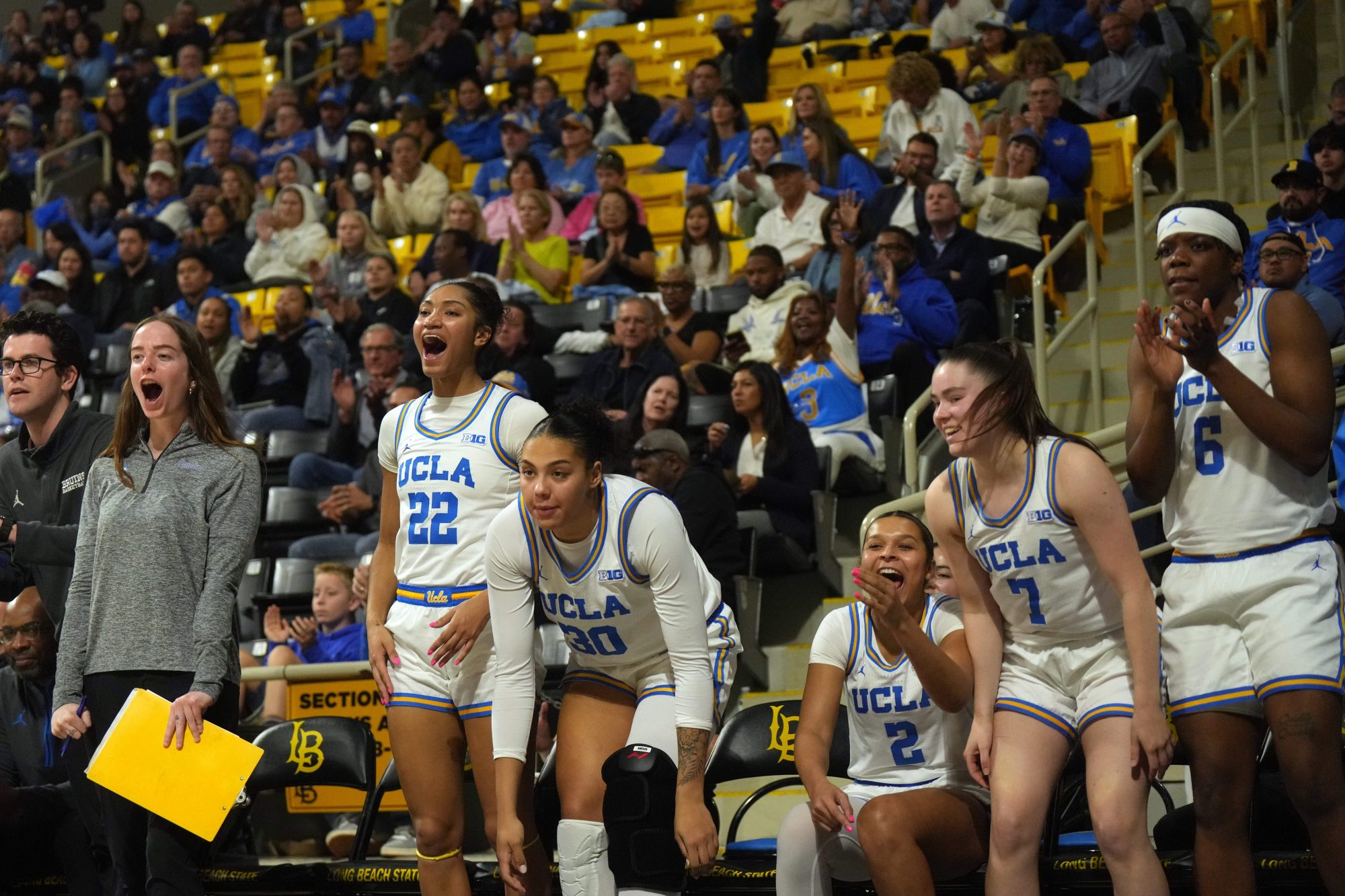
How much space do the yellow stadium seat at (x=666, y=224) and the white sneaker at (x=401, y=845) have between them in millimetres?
5042

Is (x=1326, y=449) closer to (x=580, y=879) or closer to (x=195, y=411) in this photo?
(x=580, y=879)

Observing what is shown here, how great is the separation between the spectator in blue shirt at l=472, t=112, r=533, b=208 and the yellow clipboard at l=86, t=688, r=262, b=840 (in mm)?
6988

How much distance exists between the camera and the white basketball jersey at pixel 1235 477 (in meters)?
3.13

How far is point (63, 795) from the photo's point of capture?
4.67m

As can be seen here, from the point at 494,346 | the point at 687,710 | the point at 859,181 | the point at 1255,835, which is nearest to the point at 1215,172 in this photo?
the point at 859,181

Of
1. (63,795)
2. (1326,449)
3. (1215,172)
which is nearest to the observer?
(1326,449)

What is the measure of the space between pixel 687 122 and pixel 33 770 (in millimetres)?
6728

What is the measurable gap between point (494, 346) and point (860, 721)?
371 cm

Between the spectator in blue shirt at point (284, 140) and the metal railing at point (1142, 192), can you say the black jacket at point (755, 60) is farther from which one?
the spectator in blue shirt at point (284, 140)

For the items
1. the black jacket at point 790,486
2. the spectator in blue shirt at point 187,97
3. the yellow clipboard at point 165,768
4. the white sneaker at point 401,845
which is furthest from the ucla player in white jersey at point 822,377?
the spectator in blue shirt at point 187,97

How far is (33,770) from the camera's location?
497 cm

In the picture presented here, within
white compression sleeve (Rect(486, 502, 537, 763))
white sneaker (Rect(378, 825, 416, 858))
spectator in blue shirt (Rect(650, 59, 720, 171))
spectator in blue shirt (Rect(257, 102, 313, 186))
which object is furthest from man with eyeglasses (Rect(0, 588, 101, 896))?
spectator in blue shirt (Rect(257, 102, 313, 186))

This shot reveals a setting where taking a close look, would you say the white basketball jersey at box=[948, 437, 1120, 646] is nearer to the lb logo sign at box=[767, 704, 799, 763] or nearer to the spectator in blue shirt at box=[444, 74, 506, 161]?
the lb logo sign at box=[767, 704, 799, 763]

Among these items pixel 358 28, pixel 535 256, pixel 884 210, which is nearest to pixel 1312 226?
pixel 884 210
